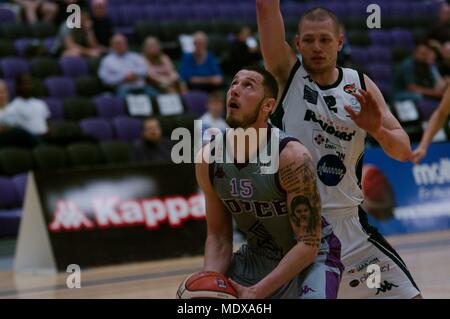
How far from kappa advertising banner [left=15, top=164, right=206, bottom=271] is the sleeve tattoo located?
18.0ft

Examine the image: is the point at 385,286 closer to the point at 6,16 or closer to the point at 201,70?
the point at 201,70

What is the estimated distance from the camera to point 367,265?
536 centimetres

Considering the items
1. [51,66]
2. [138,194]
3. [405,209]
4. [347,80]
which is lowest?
[405,209]

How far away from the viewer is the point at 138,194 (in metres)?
10.4

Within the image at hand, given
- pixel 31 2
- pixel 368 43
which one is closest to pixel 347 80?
pixel 31 2

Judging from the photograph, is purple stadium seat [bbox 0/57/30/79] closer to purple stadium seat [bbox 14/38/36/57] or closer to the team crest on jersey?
purple stadium seat [bbox 14/38/36/57]

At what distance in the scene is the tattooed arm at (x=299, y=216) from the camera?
15.3 ft

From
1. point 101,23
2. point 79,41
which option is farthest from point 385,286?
point 101,23

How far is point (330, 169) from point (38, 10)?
1054 cm
